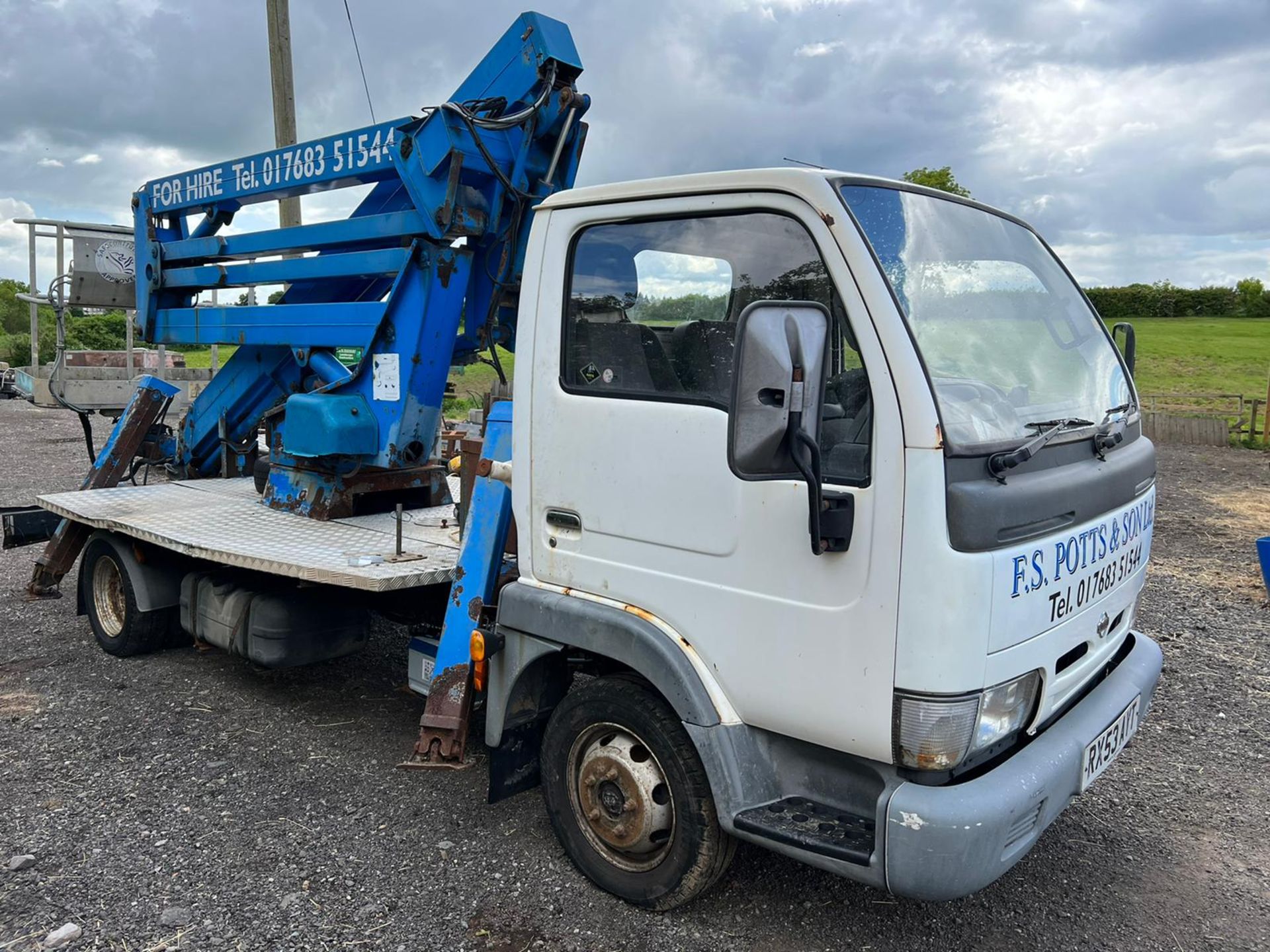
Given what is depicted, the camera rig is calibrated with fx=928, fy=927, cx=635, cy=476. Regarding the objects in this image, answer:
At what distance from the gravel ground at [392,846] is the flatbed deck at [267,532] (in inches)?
34.5

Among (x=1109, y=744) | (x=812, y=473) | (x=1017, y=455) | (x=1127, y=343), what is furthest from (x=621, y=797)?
(x=1127, y=343)

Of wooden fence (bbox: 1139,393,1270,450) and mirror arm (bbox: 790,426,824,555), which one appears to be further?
wooden fence (bbox: 1139,393,1270,450)

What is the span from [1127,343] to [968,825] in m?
2.33

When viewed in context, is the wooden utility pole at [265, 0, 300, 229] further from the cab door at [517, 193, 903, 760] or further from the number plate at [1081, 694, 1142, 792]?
the number plate at [1081, 694, 1142, 792]

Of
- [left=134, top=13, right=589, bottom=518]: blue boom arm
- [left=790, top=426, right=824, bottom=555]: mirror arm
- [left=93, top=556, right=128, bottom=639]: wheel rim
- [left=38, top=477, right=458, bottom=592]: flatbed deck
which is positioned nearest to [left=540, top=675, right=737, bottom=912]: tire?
[left=790, top=426, right=824, bottom=555]: mirror arm

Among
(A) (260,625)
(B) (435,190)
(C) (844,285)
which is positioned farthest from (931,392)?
(A) (260,625)

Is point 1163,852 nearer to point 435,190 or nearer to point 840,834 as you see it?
point 840,834

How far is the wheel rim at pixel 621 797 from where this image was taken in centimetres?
300

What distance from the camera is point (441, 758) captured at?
12.2 ft

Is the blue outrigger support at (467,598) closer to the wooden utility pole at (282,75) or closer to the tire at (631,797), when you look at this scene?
the tire at (631,797)

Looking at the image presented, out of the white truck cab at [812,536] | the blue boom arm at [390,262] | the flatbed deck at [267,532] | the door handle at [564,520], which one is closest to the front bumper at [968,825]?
the white truck cab at [812,536]

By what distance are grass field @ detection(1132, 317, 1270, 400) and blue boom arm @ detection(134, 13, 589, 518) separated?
1943cm

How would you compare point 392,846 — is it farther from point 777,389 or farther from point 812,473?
point 777,389

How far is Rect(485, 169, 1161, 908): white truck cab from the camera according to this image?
2350mm
